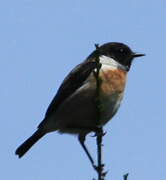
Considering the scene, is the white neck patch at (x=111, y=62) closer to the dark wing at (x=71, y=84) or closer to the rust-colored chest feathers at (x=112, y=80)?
the rust-colored chest feathers at (x=112, y=80)

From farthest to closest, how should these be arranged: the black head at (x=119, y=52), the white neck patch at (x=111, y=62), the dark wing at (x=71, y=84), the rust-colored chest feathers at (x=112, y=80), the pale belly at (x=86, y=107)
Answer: the black head at (x=119, y=52) → the white neck patch at (x=111, y=62) → the dark wing at (x=71, y=84) → the rust-colored chest feathers at (x=112, y=80) → the pale belly at (x=86, y=107)

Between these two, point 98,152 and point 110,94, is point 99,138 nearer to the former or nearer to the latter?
point 98,152

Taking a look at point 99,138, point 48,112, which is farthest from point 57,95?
point 99,138

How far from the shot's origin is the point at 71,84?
22.2ft

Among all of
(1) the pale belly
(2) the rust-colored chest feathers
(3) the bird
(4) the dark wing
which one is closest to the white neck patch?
(3) the bird

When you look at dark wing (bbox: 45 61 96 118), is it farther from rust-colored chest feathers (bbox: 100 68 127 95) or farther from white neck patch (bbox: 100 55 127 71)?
white neck patch (bbox: 100 55 127 71)

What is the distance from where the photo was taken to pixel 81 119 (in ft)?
21.2

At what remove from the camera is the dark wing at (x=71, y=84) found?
22.0 feet

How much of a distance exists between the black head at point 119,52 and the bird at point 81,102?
0.52 m

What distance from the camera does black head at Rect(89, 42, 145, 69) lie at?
25.7ft

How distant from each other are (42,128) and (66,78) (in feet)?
2.28

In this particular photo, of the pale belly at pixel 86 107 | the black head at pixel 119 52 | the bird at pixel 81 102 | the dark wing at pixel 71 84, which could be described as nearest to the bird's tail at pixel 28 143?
the bird at pixel 81 102

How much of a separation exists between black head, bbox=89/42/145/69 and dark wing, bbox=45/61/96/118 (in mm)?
1042

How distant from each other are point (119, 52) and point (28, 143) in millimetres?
1845
